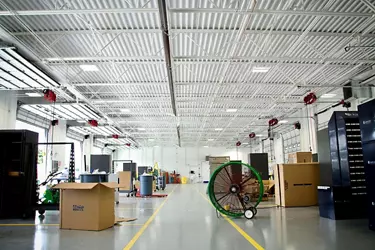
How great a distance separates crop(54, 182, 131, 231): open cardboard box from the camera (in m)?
5.79

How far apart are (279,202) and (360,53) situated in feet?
16.8

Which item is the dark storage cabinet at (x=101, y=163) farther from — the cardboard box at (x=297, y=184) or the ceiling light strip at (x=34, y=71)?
the cardboard box at (x=297, y=184)

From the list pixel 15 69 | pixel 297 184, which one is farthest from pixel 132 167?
pixel 297 184

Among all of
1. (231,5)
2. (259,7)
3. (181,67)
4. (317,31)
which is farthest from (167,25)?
(317,31)

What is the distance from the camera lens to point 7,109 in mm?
11461

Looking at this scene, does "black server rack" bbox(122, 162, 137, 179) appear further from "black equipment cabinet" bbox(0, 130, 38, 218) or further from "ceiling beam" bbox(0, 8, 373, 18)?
"ceiling beam" bbox(0, 8, 373, 18)

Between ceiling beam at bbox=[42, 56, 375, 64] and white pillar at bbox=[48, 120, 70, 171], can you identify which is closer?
ceiling beam at bbox=[42, 56, 375, 64]

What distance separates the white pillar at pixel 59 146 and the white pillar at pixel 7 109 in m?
4.36

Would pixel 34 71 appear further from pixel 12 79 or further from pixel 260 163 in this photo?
pixel 260 163

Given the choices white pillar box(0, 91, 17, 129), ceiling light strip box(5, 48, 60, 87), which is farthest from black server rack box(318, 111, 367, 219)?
white pillar box(0, 91, 17, 129)

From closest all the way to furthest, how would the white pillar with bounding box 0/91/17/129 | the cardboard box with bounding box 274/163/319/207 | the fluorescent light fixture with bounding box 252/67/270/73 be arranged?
the cardboard box with bounding box 274/163/319/207, the fluorescent light fixture with bounding box 252/67/270/73, the white pillar with bounding box 0/91/17/129

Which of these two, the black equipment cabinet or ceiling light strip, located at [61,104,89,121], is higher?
ceiling light strip, located at [61,104,89,121]

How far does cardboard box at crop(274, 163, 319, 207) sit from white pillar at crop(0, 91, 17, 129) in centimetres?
988

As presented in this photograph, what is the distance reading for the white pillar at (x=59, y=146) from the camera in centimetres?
1620
